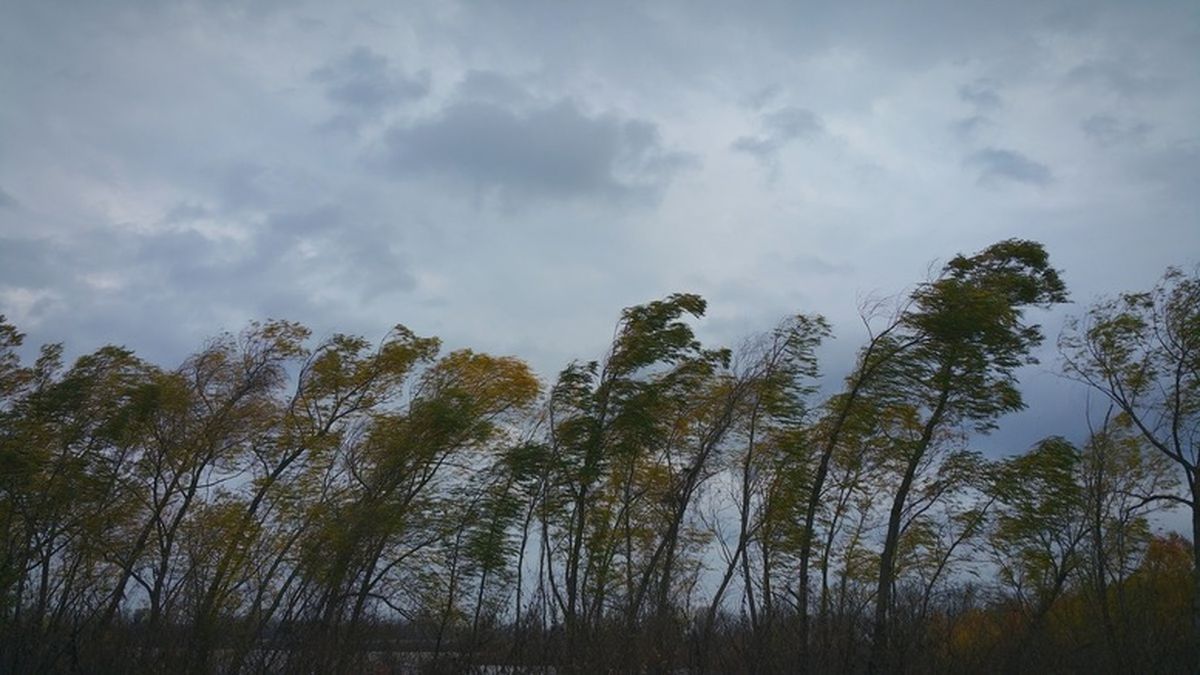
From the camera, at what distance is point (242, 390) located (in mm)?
27453

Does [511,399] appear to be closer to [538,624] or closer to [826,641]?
[538,624]

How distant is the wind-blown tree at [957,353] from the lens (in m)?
23.7

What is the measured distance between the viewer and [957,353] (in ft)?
79.8

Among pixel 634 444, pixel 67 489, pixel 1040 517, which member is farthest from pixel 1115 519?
pixel 67 489

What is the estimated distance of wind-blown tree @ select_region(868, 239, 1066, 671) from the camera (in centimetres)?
2367

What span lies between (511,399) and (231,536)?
23.7 feet

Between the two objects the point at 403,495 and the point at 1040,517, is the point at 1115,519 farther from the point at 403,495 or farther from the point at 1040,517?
the point at 403,495

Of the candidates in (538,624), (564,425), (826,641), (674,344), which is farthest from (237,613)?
(826,641)

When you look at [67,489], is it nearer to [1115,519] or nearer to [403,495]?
[403,495]

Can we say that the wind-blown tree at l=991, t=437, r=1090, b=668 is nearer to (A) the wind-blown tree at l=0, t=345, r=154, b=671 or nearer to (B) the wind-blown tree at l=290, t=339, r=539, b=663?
(B) the wind-blown tree at l=290, t=339, r=539, b=663

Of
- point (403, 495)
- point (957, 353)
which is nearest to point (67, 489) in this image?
point (403, 495)

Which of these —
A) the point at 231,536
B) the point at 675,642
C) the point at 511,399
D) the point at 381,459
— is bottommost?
the point at 675,642

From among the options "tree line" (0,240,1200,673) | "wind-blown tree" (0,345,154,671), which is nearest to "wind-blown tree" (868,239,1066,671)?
"tree line" (0,240,1200,673)

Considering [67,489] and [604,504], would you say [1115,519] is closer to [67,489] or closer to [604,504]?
[604,504]
